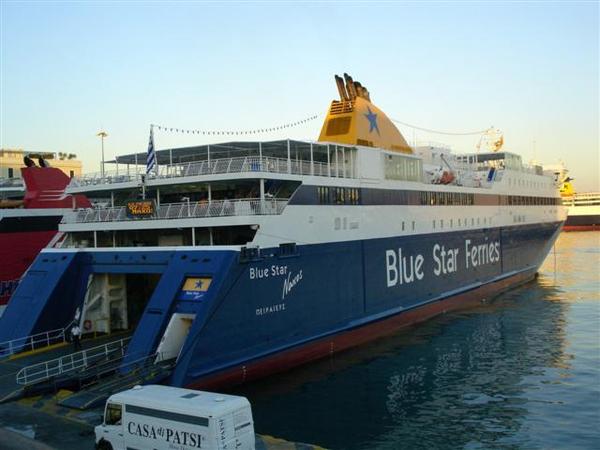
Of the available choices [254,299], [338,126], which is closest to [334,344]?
[254,299]

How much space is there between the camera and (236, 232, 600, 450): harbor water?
17.2 metres

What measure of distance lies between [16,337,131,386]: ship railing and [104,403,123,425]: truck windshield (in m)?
4.79

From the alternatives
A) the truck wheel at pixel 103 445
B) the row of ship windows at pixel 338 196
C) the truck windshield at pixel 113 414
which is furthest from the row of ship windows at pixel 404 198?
the truck wheel at pixel 103 445

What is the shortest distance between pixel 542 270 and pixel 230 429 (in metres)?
52.9

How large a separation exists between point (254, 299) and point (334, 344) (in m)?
6.11

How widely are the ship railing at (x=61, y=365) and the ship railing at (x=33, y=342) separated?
2.25 metres

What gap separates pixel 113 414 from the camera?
14.2 meters

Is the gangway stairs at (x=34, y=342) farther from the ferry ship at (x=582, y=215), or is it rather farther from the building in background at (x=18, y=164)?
the ferry ship at (x=582, y=215)

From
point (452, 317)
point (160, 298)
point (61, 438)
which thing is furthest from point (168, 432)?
point (452, 317)

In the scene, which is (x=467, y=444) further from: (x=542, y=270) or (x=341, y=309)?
(x=542, y=270)

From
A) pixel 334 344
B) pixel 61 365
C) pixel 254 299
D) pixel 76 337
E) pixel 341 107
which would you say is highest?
pixel 341 107

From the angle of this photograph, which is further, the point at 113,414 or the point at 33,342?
the point at 33,342

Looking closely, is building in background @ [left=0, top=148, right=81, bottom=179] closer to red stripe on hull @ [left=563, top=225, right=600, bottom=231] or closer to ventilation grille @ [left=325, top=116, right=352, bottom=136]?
ventilation grille @ [left=325, top=116, right=352, bottom=136]

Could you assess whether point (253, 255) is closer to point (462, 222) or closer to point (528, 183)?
point (462, 222)
